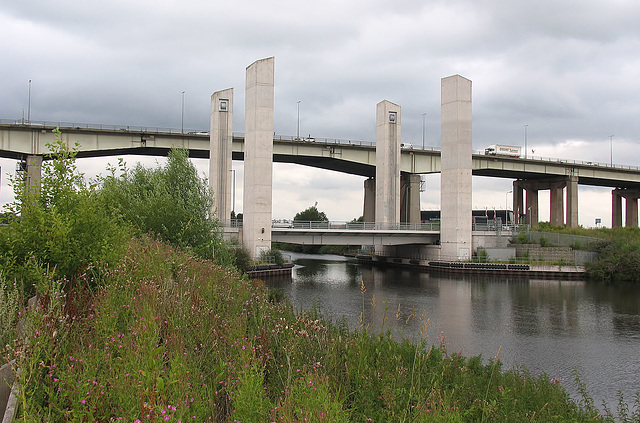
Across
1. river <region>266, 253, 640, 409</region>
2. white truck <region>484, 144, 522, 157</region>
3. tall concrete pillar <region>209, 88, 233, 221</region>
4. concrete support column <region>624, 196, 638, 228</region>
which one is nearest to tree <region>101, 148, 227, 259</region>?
river <region>266, 253, 640, 409</region>

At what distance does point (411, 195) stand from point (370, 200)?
22.7 feet

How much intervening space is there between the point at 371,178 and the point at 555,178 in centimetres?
3115

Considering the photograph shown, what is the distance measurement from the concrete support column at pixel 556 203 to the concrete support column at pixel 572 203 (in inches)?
134

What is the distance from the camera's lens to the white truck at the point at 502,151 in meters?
70.0

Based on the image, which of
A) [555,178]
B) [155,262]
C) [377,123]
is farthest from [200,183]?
[555,178]

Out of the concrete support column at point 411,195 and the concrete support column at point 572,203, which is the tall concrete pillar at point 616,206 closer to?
the concrete support column at point 572,203

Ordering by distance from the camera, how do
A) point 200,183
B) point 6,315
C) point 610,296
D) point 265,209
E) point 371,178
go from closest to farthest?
point 6,315
point 200,183
point 610,296
point 265,209
point 371,178

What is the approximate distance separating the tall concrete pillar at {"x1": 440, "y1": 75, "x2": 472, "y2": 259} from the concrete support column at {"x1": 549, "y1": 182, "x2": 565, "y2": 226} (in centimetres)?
3322

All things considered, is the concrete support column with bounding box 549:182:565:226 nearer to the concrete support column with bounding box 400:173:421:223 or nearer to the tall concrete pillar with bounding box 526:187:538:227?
the tall concrete pillar with bounding box 526:187:538:227

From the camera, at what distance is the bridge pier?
8925cm

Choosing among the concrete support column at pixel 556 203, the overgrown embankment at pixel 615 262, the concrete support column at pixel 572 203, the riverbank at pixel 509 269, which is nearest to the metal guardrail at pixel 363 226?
the riverbank at pixel 509 269

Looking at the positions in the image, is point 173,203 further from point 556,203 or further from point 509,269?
point 556,203

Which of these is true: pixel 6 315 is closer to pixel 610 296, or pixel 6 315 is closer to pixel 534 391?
pixel 534 391

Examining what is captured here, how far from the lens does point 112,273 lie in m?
7.64
